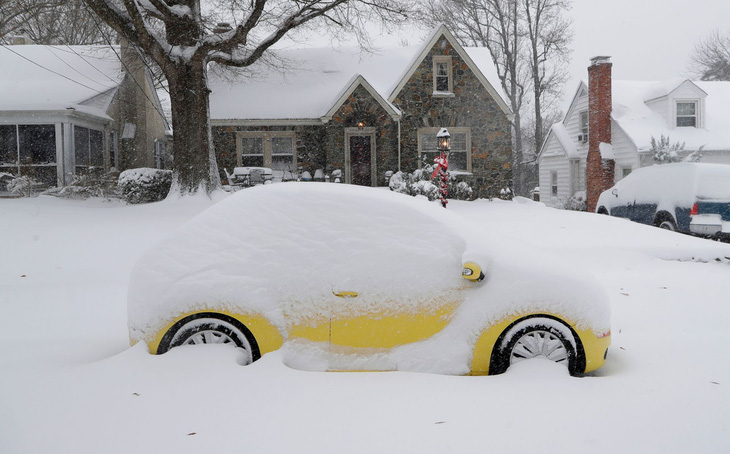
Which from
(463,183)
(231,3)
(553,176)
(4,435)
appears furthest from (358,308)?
(553,176)

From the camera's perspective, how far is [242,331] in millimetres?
3967

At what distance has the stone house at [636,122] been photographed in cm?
2277

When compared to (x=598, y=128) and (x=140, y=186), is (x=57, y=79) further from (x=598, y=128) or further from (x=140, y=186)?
(x=598, y=128)

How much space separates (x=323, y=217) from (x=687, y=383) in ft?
9.36

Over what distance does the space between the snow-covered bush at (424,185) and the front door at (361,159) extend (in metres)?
1.78

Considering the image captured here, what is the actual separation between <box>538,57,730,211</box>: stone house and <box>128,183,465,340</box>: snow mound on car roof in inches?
820

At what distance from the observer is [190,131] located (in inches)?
556

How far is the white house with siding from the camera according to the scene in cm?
2272

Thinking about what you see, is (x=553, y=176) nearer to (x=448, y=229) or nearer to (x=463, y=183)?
(x=463, y=183)

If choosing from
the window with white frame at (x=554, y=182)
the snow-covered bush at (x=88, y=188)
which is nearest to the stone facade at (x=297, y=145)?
the snow-covered bush at (x=88, y=188)

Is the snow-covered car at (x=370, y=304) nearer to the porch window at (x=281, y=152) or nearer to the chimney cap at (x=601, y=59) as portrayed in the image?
the porch window at (x=281, y=152)

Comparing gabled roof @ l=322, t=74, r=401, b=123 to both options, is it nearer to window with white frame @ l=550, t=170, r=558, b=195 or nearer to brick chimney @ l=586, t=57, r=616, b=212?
brick chimney @ l=586, t=57, r=616, b=212

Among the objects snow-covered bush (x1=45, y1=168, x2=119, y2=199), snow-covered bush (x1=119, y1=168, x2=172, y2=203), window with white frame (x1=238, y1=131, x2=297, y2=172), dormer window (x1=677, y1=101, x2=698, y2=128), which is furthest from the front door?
dormer window (x1=677, y1=101, x2=698, y2=128)

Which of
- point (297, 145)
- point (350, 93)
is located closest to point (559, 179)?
point (350, 93)
